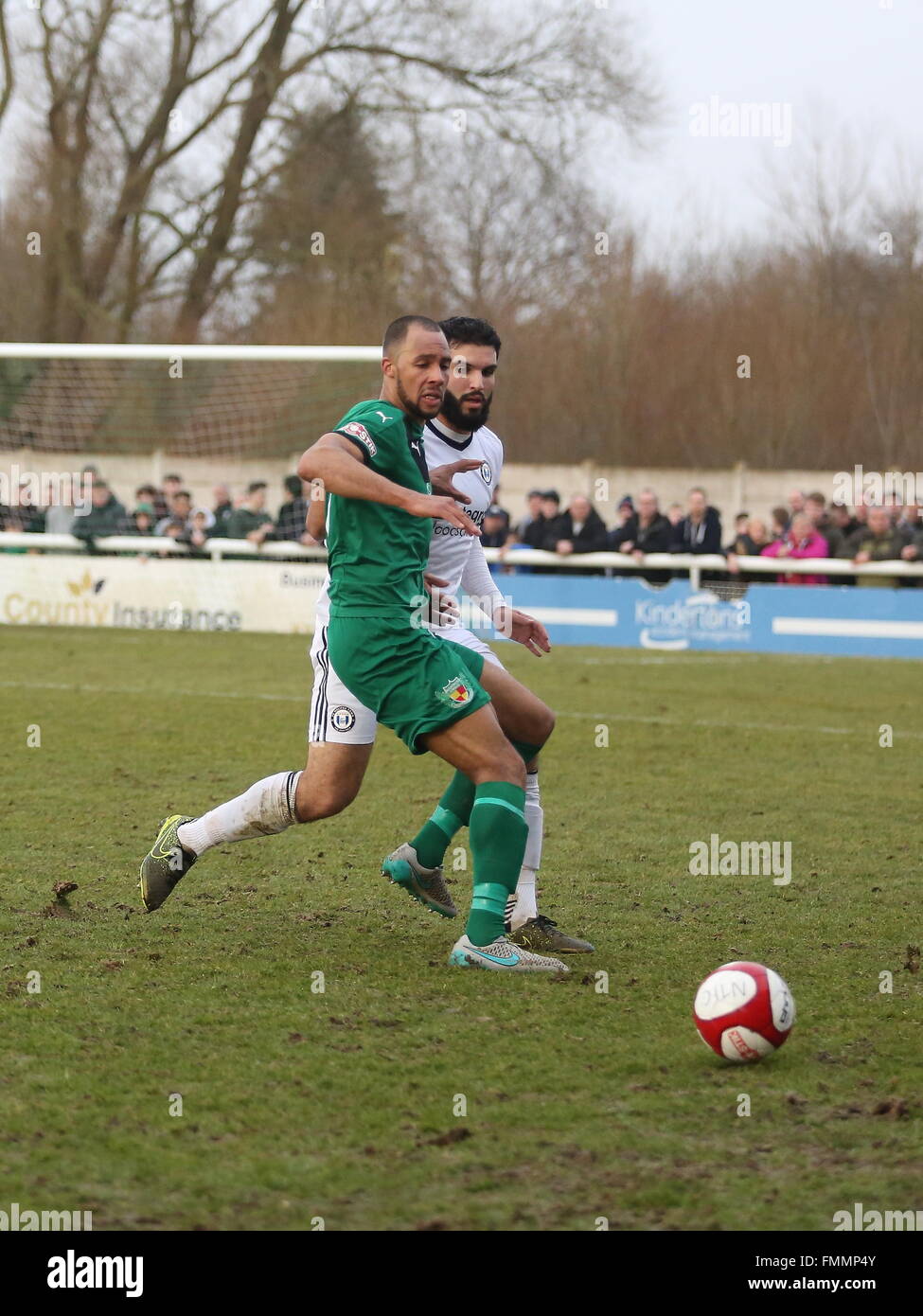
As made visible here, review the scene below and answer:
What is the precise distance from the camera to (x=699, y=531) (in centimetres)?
1803

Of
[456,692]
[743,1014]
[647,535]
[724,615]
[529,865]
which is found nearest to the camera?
[743,1014]

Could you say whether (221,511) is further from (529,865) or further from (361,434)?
(361,434)

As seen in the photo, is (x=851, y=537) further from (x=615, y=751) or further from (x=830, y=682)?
(x=615, y=751)

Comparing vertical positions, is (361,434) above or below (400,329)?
below

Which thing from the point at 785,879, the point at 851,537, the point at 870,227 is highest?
the point at 870,227

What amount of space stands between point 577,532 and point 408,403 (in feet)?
44.2

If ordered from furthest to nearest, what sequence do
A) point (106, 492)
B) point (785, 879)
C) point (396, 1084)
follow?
point (106, 492), point (785, 879), point (396, 1084)

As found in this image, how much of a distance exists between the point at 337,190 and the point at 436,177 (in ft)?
6.07

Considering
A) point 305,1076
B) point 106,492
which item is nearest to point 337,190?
point 106,492

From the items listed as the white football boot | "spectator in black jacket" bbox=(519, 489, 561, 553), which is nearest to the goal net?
"spectator in black jacket" bbox=(519, 489, 561, 553)

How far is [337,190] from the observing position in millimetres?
29422

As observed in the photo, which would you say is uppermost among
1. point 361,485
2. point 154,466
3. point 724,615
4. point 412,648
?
point 154,466

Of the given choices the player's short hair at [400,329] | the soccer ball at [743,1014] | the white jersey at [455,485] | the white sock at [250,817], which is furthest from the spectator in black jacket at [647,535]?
the soccer ball at [743,1014]

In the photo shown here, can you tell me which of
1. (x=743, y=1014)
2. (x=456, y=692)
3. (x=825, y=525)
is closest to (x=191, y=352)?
(x=825, y=525)
